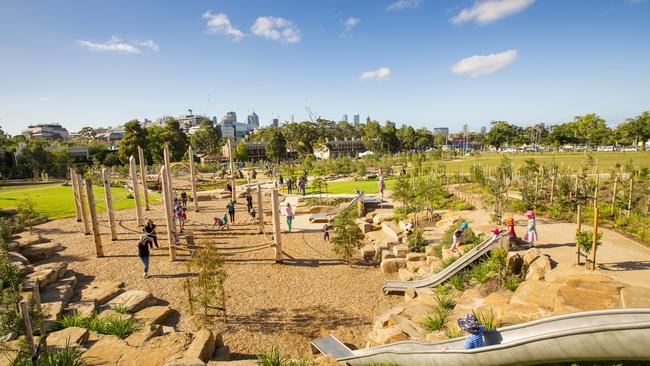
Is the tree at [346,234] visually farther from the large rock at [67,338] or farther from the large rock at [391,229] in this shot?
the large rock at [67,338]

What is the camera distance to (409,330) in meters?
7.71

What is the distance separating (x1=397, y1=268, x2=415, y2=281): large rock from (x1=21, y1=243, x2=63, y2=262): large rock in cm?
1477

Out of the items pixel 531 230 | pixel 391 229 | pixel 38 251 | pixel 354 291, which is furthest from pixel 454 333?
pixel 38 251

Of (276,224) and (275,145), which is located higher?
(275,145)

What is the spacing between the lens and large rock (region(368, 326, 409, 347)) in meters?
7.35

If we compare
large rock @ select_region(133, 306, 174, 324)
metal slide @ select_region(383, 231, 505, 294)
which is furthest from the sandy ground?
metal slide @ select_region(383, 231, 505, 294)

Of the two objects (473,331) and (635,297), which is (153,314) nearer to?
(473,331)

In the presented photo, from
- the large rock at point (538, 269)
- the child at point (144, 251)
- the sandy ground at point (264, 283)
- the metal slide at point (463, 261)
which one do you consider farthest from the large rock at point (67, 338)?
the large rock at point (538, 269)

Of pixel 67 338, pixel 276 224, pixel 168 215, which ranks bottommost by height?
pixel 67 338

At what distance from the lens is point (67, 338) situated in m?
6.85

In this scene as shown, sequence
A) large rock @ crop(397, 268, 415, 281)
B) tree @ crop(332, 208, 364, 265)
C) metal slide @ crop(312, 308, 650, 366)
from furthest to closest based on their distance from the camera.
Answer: tree @ crop(332, 208, 364, 265), large rock @ crop(397, 268, 415, 281), metal slide @ crop(312, 308, 650, 366)

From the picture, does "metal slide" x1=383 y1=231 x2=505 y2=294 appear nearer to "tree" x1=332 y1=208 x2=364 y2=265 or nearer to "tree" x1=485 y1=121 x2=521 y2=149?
"tree" x1=332 y1=208 x2=364 y2=265

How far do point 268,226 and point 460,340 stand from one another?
49.4ft

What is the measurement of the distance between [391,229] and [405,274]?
16.0 feet
